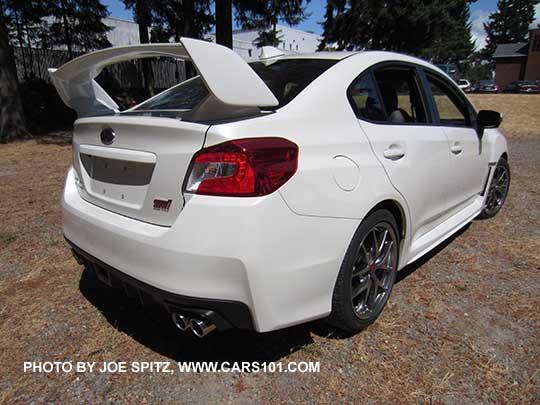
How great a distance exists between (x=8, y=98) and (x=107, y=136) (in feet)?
33.4

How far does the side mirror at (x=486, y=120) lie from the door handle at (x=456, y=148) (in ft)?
1.86

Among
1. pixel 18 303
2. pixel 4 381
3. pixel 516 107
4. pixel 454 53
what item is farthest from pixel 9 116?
pixel 454 53

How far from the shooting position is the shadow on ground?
207 cm

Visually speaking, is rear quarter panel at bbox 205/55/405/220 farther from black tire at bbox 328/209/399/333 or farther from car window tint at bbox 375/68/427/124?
car window tint at bbox 375/68/427/124

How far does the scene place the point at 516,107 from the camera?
17.0 metres

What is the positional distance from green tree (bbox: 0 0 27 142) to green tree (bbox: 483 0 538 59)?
100707 millimetres

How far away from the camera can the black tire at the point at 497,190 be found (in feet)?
13.3

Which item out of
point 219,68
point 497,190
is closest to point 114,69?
point 497,190

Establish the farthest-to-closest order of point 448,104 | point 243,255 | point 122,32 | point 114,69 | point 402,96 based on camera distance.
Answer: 1. point 122,32
2. point 114,69
3. point 448,104
4. point 402,96
5. point 243,255

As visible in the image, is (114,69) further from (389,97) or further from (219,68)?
(219,68)

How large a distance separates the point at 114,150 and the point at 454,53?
85056 millimetres

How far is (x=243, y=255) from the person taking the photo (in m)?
1.52

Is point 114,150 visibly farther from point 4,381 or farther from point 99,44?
point 99,44

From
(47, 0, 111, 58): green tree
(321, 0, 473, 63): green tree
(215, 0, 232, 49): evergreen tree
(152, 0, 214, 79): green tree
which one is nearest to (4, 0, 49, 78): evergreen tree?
(47, 0, 111, 58): green tree
